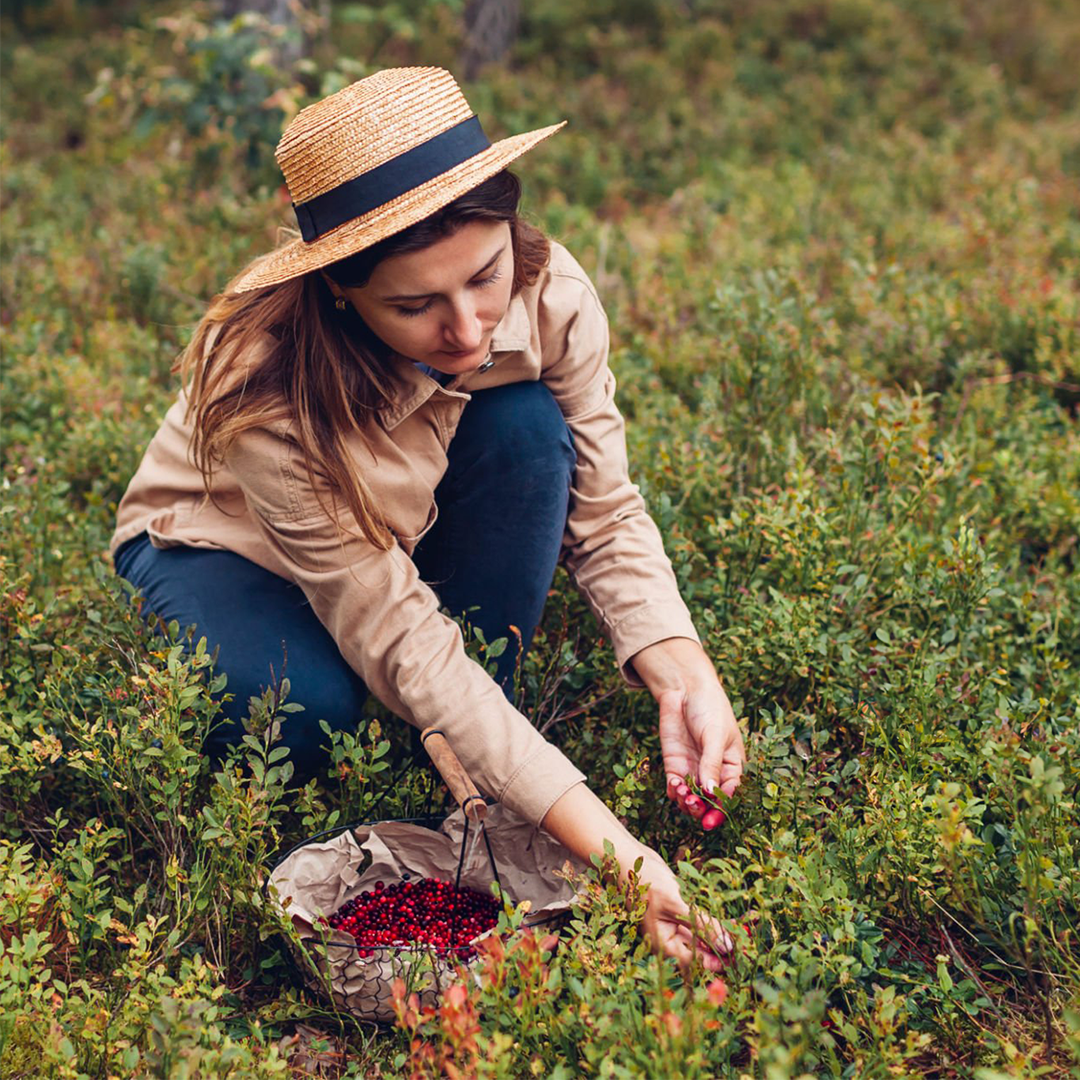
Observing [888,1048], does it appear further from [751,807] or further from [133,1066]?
[133,1066]

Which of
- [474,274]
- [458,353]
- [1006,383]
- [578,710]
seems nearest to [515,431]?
[458,353]

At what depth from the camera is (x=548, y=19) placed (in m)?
9.51

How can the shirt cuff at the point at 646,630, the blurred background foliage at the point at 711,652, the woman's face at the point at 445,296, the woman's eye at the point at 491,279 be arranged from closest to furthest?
the blurred background foliage at the point at 711,652 → the woman's face at the point at 445,296 → the woman's eye at the point at 491,279 → the shirt cuff at the point at 646,630

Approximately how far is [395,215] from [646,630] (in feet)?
3.40

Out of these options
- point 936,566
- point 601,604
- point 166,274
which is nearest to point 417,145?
point 601,604

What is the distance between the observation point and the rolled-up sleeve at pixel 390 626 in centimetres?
224

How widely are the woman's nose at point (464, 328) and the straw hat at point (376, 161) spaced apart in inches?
8.5

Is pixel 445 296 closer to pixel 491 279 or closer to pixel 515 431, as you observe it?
pixel 491 279

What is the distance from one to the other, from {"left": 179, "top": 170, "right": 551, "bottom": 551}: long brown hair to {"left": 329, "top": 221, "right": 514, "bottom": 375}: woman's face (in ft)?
0.21

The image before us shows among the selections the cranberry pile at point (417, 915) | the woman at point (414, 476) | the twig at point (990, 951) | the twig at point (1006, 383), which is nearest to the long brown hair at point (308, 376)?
the woman at point (414, 476)

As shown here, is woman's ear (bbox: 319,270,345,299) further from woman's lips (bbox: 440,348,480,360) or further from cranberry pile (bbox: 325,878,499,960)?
cranberry pile (bbox: 325,878,499,960)

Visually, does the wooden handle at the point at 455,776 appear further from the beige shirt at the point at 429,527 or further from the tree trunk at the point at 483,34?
the tree trunk at the point at 483,34

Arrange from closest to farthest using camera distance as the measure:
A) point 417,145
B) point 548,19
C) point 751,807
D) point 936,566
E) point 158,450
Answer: point 417,145 < point 751,807 < point 936,566 < point 158,450 < point 548,19

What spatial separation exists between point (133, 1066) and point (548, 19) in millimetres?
9353
